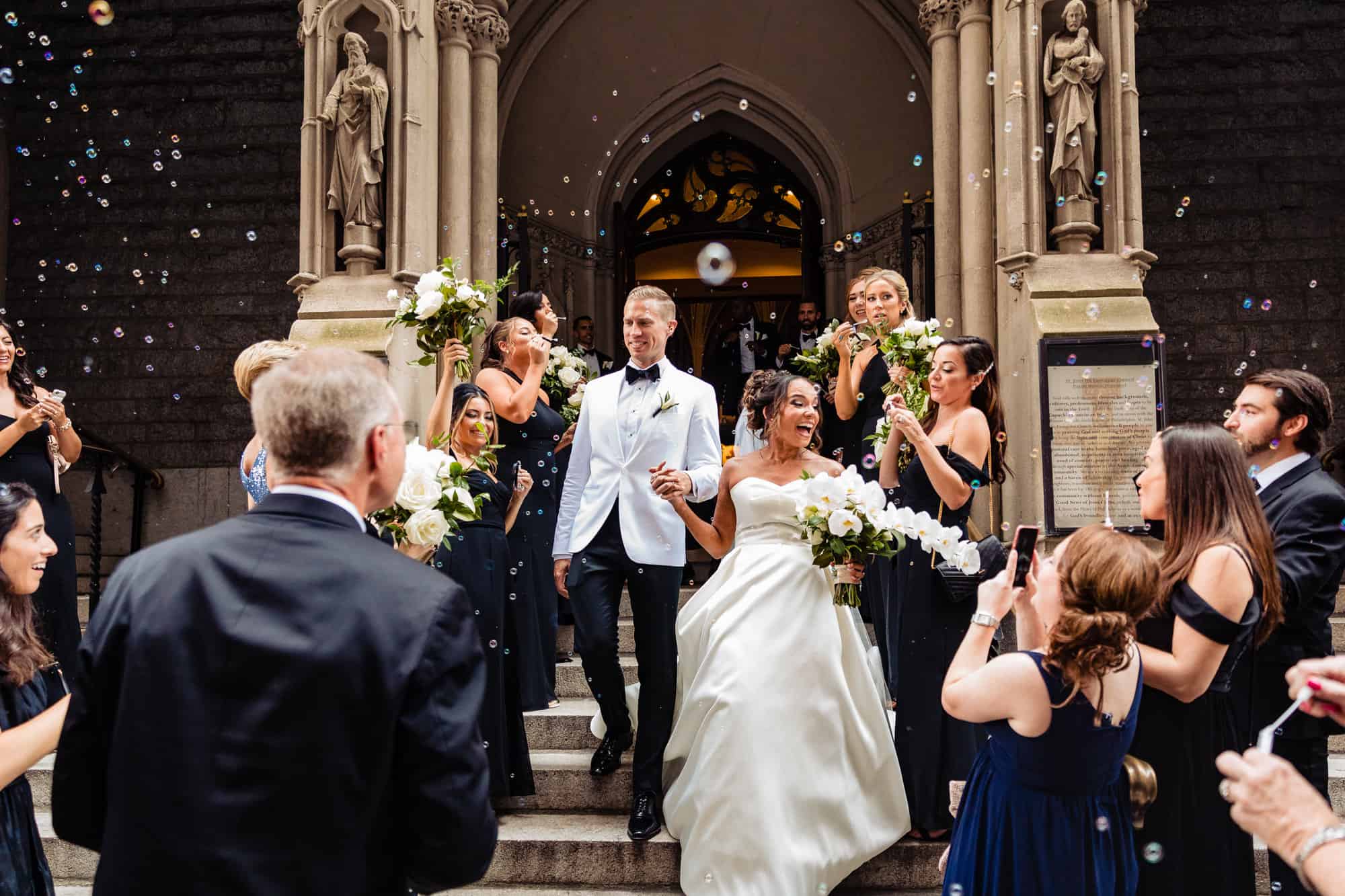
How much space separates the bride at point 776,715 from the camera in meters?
3.71

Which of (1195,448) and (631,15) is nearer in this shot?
(1195,448)

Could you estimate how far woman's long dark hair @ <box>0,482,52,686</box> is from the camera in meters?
2.68

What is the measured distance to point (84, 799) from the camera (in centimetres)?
168

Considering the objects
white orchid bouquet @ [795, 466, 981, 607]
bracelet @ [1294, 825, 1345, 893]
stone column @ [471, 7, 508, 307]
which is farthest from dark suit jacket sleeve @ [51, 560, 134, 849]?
stone column @ [471, 7, 508, 307]

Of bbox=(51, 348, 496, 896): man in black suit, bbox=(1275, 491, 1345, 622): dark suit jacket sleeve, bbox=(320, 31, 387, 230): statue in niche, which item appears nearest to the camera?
bbox=(51, 348, 496, 896): man in black suit

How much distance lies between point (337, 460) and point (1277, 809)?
1423 millimetres

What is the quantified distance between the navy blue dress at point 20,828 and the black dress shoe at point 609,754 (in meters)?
2.08

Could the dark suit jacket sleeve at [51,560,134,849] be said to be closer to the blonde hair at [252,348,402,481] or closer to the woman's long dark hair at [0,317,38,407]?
the blonde hair at [252,348,402,481]

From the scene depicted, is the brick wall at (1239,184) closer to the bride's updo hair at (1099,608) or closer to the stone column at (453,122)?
the stone column at (453,122)

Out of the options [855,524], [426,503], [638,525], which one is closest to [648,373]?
[638,525]

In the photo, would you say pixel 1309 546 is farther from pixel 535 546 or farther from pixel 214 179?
pixel 214 179

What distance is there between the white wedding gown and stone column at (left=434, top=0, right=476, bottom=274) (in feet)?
14.7

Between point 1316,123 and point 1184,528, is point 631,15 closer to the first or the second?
point 1316,123

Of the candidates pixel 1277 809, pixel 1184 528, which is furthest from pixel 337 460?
pixel 1184 528
